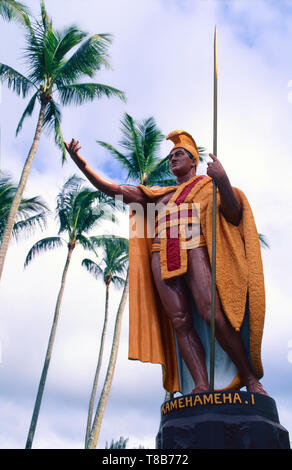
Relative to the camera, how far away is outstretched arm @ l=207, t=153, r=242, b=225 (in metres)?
4.75

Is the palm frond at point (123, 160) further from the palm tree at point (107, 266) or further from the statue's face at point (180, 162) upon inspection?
the statue's face at point (180, 162)

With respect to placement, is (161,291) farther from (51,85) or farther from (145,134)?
(145,134)

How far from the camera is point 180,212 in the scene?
17.1 ft

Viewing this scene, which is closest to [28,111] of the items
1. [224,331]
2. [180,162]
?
[180,162]

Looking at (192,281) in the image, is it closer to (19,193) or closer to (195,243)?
(195,243)

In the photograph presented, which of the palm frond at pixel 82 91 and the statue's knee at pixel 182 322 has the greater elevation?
the palm frond at pixel 82 91

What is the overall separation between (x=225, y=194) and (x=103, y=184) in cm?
136

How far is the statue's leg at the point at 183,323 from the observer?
4621 millimetres

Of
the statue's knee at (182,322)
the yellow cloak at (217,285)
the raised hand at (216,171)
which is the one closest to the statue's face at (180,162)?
the yellow cloak at (217,285)

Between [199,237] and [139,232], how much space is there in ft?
2.61

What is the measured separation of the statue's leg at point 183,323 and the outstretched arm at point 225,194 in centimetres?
81

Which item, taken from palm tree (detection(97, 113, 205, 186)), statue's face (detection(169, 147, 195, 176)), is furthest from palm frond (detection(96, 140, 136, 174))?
statue's face (detection(169, 147, 195, 176))

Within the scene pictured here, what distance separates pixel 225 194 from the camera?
4.87 meters

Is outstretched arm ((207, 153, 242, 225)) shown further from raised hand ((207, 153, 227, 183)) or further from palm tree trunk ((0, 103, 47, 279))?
palm tree trunk ((0, 103, 47, 279))
